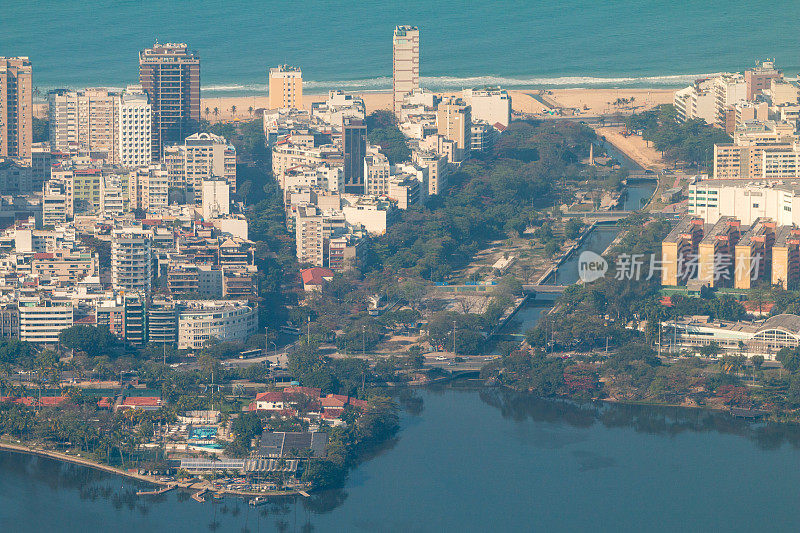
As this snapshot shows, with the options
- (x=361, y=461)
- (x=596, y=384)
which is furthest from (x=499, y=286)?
(x=361, y=461)

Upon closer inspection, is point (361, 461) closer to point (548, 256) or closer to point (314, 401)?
point (314, 401)

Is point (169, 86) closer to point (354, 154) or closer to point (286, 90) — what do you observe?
point (354, 154)

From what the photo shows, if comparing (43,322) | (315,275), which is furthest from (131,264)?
(315,275)

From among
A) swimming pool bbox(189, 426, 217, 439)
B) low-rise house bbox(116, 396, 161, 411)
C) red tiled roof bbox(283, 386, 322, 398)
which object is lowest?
swimming pool bbox(189, 426, 217, 439)

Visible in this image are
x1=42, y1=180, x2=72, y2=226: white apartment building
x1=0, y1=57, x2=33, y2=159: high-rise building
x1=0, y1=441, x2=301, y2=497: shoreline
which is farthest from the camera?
x1=0, y1=57, x2=33, y2=159: high-rise building

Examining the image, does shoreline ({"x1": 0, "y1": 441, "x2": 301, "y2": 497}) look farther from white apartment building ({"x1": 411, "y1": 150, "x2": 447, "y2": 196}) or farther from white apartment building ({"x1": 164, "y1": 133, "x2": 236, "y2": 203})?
white apartment building ({"x1": 411, "y1": 150, "x2": 447, "y2": 196})

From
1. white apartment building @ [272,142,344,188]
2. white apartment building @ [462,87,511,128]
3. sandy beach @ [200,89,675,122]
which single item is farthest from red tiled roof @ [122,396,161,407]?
sandy beach @ [200,89,675,122]
